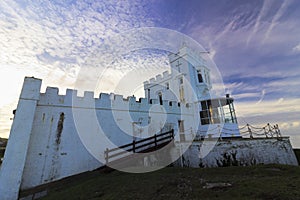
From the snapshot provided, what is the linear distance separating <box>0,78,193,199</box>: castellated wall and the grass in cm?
381

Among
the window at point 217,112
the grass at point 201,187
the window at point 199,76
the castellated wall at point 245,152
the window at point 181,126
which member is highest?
the window at point 199,76

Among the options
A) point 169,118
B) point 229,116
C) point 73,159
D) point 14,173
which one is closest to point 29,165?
point 14,173

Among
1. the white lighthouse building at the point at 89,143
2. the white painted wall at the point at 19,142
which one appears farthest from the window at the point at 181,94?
the white painted wall at the point at 19,142

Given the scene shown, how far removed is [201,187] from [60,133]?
9129 millimetres

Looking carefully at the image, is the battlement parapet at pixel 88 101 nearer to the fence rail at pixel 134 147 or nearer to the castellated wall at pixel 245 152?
the fence rail at pixel 134 147

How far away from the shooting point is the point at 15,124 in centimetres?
909

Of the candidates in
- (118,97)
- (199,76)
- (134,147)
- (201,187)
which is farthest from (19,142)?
→ (199,76)

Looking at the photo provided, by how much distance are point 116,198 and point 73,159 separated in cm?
671

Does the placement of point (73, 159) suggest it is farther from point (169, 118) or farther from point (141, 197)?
point (169, 118)

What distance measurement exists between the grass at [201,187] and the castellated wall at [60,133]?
12.5 feet

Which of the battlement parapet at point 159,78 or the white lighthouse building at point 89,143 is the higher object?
the battlement parapet at point 159,78

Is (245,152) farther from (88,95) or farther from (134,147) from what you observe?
(88,95)

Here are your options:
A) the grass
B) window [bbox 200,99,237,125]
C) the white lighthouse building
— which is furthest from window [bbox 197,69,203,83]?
the grass

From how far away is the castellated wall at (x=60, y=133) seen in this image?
886cm
